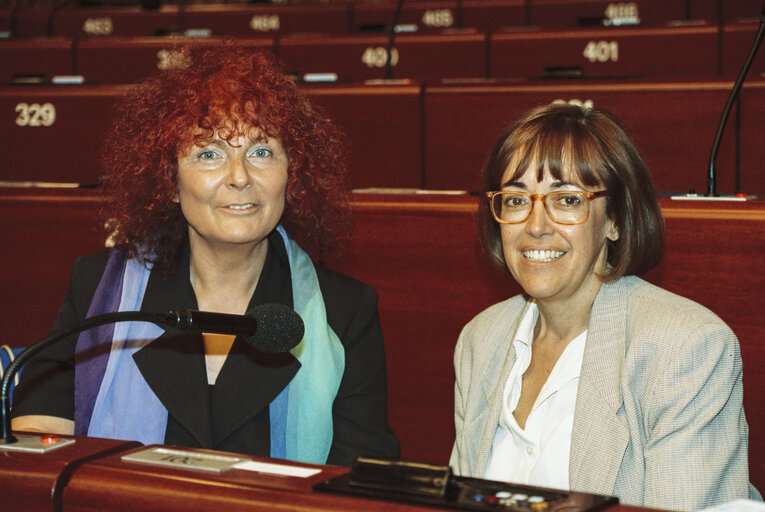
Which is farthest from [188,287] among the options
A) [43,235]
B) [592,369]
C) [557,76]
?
[557,76]

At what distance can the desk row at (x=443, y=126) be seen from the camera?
267 cm

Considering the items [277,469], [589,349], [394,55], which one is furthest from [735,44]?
[277,469]

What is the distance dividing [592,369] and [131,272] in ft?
3.24

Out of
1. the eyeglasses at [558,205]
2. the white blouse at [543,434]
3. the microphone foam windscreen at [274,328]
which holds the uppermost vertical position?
the eyeglasses at [558,205]

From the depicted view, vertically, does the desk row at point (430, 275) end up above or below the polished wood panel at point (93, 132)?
below

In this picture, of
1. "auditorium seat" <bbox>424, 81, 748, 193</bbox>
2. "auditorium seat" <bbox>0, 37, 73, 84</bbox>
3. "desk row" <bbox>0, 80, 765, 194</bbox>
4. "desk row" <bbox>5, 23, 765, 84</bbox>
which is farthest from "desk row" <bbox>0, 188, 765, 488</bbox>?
"auditorium seat" <bbox>0, 37, 73, 84</bbox>

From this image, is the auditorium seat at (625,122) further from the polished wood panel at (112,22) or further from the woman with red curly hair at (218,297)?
the polished wood panel at (112,22)

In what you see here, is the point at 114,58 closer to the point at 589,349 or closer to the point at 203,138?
the point at 203,138

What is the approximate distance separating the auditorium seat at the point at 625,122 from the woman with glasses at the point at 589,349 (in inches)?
40.4

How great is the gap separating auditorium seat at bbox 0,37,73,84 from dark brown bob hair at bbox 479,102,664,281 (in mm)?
3898

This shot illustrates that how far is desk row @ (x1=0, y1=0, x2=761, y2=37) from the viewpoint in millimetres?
6020

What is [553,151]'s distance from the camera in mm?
1685

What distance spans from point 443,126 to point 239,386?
4.48 feet

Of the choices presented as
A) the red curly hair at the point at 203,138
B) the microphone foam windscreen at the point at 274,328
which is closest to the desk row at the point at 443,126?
the red curly hair at the point at 203,138
